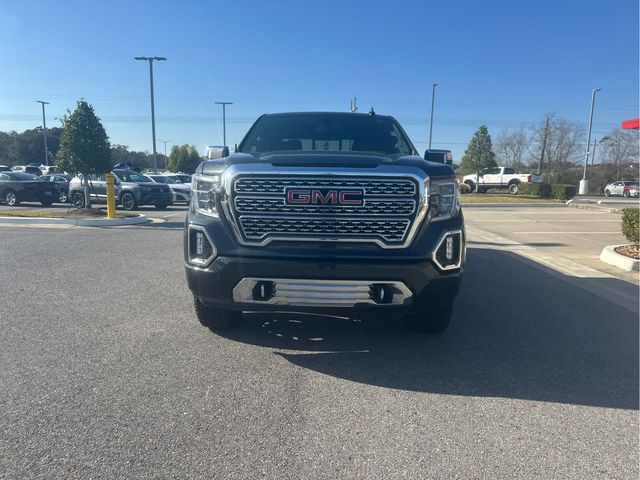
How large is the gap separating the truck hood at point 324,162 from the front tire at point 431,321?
3.68 ft

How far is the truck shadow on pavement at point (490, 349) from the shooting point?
328 centimetres

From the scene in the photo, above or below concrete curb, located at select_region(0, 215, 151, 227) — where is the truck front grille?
above

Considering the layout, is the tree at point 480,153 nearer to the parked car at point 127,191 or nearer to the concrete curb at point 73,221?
the parked car at point 127,191

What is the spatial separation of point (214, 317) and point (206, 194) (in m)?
1.13

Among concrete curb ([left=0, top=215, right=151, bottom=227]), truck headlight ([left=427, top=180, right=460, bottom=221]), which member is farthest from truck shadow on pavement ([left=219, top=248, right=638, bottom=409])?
concrete curb ([left=0, top=215, right=151, bottom=227])

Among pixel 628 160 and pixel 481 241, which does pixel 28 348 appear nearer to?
pixel 481 241

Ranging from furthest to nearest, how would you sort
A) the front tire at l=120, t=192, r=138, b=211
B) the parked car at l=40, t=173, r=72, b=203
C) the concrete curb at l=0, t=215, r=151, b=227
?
1. the parked car at l=40, t=173, r=72, b=203
2. the front tire at l=120, t=192, r=138, b=211
3. the concrete curb at l=0, t=215, r=151, b=227

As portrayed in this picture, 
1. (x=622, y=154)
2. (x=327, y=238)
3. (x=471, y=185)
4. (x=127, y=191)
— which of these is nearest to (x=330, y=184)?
(x=327, y=238)

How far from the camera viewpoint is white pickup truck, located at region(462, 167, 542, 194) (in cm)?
3806

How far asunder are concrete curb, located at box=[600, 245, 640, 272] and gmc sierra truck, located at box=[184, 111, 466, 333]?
5.36m

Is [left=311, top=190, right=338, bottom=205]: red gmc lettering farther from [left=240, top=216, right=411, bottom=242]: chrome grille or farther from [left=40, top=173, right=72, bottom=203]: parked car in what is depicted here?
[left=40, top=173, right=72, bottom=203]: parked car

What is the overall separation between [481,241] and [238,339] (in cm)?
814

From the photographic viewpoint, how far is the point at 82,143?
14.4m

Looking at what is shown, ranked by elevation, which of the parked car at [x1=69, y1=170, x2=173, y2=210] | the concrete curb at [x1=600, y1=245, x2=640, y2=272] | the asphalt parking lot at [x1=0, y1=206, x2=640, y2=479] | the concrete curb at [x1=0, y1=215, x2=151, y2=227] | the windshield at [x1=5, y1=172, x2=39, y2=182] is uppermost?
the windshield at [x1=5, y1=172, x2=39, y2=182]
